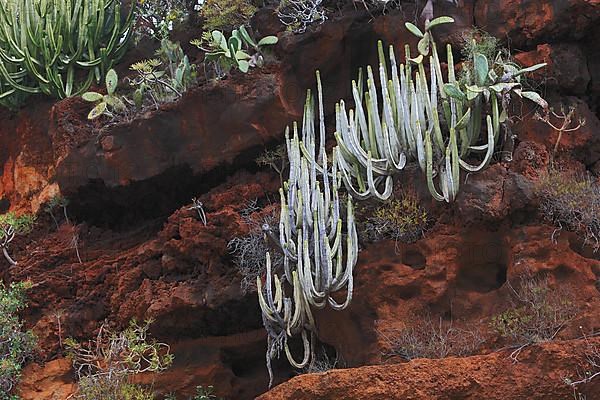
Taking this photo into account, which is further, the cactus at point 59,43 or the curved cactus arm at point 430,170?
the cactus at point 59,43

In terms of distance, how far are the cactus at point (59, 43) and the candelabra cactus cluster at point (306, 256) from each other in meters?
3.73

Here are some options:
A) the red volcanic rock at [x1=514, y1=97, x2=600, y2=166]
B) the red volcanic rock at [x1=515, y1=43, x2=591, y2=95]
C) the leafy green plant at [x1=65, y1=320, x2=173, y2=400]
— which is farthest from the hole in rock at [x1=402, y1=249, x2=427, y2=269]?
the leafy green plant at [x1=65, y1=320, x2=173, y2=400]

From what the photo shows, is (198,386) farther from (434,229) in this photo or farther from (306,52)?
(306,52)

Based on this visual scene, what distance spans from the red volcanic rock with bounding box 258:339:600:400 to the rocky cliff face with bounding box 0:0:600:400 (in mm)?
11

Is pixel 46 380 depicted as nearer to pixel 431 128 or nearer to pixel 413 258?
pixel 413 258

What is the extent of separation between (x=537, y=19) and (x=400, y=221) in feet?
7.45

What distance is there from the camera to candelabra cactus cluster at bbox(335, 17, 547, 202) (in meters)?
8.30

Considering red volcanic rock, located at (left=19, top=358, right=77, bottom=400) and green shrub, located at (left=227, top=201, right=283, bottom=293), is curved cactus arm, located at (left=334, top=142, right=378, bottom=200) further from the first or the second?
red volcanic rock, located at (left=19, top=358, right=77, bottom=400)

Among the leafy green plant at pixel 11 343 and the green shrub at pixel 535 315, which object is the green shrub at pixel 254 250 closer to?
the green shrub at pixel 535 315

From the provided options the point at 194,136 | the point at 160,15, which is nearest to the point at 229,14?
the point at 194,136

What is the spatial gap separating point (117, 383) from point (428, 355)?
9.35ft

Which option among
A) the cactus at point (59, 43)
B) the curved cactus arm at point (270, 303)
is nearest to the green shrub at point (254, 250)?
the curved cactus arm at point (270, 303)

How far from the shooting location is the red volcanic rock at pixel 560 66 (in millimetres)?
9023

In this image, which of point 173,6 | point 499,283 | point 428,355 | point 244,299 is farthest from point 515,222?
point 173,6
